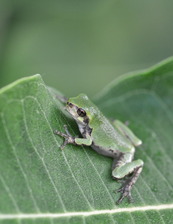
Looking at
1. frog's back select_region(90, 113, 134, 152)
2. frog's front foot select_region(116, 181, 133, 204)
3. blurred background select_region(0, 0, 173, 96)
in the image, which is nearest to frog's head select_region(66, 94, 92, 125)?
frog's back select_region(90, 113, 134, 152)

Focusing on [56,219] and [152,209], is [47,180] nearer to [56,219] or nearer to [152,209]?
[56,219]

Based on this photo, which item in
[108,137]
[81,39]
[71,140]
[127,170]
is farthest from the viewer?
[81,39]

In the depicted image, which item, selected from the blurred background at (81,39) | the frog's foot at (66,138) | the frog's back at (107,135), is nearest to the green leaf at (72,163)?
the frog's foot at (66,138)

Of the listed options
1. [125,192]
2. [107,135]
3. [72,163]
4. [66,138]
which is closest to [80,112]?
[107,135]

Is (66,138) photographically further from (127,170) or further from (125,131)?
(125,131)

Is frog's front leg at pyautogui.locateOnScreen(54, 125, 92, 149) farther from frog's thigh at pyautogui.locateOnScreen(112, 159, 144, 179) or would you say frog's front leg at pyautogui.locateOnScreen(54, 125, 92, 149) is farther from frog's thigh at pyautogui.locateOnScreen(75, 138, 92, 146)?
frog's thigh at pyautogui.locateOnScreen(112, 159, 144, 179)
